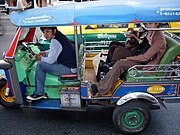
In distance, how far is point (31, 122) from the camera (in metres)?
4.05

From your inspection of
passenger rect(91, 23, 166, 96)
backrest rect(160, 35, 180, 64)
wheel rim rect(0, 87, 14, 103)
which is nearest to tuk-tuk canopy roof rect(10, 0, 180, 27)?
passenger rect(91, 23, 166, 96)

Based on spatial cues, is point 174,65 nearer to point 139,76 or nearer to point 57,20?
point 139,76

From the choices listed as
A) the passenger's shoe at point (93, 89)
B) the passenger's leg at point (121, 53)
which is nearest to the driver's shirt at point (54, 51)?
the passenger's shoe at point (93, 89)

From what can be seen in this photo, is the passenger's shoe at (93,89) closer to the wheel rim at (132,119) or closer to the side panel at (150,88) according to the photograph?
the side panel at (150,88)

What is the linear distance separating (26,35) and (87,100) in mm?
1591

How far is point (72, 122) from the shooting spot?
4066 millimetres

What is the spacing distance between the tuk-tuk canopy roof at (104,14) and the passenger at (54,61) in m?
0.45

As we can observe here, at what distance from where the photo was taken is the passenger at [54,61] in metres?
3.86

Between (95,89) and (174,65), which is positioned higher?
(174,65)

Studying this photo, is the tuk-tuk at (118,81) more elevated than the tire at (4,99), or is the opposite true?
the tuk-tuk at (118,81)

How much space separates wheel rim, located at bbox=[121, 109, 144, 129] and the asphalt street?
0.21 meters

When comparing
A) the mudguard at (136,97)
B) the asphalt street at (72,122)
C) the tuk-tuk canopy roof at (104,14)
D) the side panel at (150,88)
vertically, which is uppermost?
the tuk-tuk canopy roof at (104,14)

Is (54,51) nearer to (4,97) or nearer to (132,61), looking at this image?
(132,61)

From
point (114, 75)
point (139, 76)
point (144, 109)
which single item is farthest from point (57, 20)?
point (144, 109)
